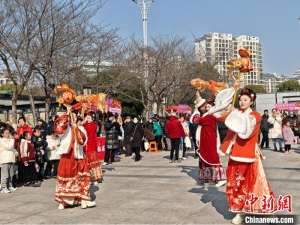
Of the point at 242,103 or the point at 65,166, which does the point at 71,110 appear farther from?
the point at 242,103

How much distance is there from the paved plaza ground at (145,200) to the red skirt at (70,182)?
0.69ft

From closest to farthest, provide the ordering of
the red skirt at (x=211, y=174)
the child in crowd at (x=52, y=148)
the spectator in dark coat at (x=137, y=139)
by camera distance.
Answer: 1. the red skirt at (x=211, y=174)
2. the child in crowd at (x=52, y=148)
3. the spectator in dark coat at (x=137, y=139)

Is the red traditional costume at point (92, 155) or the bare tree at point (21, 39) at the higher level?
the bare tree at point (21, 39)

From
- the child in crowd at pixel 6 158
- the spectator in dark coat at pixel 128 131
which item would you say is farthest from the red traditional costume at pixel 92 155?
the spectator in dark coat at pixel 128 131

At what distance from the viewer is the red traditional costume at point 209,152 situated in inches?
352

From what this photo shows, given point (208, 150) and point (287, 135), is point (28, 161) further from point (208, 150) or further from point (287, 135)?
point (287, 135)

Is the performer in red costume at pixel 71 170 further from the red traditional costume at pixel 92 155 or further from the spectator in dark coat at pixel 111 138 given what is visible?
the spectator in dark coat at pixel 111 138

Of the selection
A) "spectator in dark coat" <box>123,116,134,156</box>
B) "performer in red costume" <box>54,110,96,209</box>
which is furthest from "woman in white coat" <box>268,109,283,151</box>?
"performer in red costume" <box>54,110,96,209</box>

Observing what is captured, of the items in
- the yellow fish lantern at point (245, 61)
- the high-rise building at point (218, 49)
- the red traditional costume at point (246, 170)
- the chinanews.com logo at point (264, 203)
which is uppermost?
the high-rise building at point (218, 49)

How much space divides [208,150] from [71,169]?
313cm

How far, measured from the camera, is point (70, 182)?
23.6 feet

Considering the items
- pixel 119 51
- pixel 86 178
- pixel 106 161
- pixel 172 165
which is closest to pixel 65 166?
pixel 86 178

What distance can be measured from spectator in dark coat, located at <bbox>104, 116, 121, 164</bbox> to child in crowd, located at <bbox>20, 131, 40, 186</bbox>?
3633 millimetres

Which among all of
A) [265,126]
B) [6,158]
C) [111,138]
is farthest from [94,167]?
[265,126]
